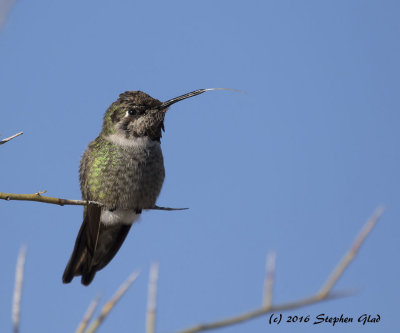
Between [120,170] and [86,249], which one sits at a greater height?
[120,170]

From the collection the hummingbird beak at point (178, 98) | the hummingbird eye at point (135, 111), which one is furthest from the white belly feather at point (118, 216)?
the hummingbird beak at point (178, 98)

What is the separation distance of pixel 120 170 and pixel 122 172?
0.13 ft

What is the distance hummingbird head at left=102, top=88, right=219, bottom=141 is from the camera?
734 centimetres

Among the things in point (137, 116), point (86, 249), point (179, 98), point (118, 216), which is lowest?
point (86, 249)

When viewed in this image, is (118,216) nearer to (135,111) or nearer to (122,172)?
(122,172)

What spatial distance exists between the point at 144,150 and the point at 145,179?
1.33 ft

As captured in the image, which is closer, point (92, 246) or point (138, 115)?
point (138, 115)

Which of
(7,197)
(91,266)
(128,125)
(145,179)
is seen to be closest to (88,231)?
(91,266)

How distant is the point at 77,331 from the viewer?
2.19m

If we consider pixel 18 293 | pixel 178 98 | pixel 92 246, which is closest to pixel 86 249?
pixel 92 246

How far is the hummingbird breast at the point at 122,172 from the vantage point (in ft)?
24.1

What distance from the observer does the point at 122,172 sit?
7379 mm

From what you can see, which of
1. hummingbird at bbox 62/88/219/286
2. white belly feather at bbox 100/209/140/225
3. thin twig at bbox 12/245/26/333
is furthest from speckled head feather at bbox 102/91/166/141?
thin twig at bbox 12/245/26/333

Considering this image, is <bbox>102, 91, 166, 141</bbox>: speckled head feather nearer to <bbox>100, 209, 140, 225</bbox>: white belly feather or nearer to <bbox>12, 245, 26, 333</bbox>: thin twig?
<bbox>100, 209, 140, 225</bbox>: white belly feather
